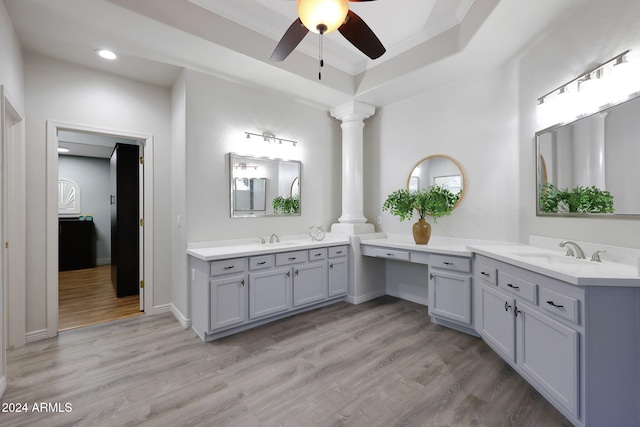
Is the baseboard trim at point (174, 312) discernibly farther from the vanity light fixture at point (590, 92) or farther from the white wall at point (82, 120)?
the vanity light fixture at point (590, 92)

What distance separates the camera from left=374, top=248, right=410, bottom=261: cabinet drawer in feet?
11.0

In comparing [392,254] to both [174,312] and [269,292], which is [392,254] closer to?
[269,292]

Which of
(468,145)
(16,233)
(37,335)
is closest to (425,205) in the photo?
(468,145)

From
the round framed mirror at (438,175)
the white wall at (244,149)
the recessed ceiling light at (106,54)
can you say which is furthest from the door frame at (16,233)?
the round framed mirror at (438,175)

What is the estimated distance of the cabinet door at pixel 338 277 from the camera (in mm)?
3625

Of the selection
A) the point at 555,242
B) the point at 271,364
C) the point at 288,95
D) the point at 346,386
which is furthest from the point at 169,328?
the point at 555,242

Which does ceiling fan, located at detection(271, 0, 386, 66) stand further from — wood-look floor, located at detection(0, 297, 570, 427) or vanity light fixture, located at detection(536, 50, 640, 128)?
wood-look floor, located at detection(0, 297, 570, 427)

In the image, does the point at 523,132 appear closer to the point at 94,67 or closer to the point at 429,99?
the point at 429,99

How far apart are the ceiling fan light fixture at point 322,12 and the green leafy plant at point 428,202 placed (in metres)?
2.16

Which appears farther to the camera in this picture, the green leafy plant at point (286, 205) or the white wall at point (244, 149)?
the green leafy plant at point (286, 205)

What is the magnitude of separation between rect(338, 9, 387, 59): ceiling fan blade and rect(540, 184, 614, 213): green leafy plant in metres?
1.83

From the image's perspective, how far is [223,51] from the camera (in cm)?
274

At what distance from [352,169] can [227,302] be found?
2399 mm

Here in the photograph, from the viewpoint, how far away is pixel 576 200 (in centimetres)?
224
